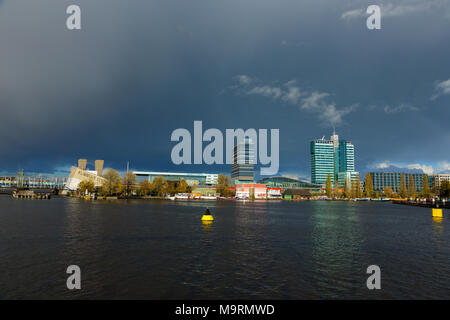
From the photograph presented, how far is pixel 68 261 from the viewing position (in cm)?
2445

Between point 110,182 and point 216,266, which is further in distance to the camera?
point 110,182

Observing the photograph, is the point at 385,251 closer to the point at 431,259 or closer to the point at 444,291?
the point at 431,259

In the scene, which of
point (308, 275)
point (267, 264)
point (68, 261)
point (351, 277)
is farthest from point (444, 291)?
point (68, 261)

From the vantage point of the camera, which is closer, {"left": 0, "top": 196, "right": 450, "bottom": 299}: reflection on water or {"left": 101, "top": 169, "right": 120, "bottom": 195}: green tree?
{"left": 0, "top": 196, "right": 450, "bottom": 299}: reflection on water

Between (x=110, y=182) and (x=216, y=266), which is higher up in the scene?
(x=110, y=182)

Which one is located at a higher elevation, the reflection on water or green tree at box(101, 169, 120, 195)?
green tree at box(101, 169, 120, 195)

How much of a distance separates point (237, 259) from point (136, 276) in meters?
9.68

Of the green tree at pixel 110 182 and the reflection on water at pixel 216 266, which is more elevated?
the green tree at pixel 110 182

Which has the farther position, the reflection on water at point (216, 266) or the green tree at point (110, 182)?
the green tree at point (110, 182)
